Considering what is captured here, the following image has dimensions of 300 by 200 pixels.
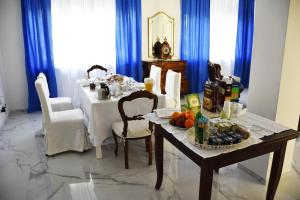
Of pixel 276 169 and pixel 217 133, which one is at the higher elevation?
pixel 217 133

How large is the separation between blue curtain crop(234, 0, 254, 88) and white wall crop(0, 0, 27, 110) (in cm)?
463

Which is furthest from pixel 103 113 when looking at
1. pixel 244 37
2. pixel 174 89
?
pixel 244 37

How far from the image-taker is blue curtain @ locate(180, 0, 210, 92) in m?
5.11

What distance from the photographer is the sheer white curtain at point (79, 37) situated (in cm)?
425

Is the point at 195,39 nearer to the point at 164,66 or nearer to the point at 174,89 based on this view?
the point at 164,66

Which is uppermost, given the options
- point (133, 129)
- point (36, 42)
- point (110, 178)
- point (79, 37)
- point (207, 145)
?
point (79, 37)

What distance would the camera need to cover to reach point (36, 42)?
411 cm

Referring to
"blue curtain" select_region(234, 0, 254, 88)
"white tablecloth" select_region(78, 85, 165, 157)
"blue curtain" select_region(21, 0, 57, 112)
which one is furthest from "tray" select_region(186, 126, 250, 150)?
"blue curtain" select_region(234, 0, 254, 88)

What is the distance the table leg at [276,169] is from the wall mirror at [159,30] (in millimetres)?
3716

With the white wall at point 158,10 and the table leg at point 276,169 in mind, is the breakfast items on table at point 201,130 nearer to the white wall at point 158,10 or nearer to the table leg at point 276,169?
the table leg at point 276,169

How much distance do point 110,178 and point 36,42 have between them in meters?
2.93

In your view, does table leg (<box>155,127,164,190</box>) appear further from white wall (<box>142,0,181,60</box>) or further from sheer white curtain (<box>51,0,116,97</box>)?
white wall (<box>142,0,181,60</box>)

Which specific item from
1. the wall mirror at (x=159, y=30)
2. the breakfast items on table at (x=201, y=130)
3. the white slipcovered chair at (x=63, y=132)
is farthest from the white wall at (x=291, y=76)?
the wall mirror at (x=159, y=30)

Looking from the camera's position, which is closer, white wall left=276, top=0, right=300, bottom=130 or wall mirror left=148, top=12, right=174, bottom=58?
white wall left=276, top=0, right=300, bottom=130
